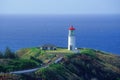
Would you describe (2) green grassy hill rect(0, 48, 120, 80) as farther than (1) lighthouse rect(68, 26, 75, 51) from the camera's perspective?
No

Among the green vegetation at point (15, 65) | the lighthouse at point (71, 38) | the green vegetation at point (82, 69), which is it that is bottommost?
the green vegetation at point (82, 69)

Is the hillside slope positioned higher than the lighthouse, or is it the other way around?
the lighthouse

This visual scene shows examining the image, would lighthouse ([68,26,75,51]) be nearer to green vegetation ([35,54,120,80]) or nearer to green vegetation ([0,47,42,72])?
green vegetation ([35,54,120,80])

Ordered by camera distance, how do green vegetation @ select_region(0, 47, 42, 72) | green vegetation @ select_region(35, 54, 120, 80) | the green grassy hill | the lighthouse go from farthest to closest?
1. the lighthouse
2. green vegetation @ select_region(35, 54, 120, 80)
3. the green grassy hill
4. green vegetation @ select_region(0, 47, 42, 72)

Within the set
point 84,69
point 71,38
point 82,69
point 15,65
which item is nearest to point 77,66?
point 82,69

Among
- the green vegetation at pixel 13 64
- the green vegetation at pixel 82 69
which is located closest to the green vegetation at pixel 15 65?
the green vegetation at pixel 13 64

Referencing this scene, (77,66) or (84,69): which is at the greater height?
(77,66)

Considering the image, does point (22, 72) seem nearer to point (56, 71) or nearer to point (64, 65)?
point (56, 71)

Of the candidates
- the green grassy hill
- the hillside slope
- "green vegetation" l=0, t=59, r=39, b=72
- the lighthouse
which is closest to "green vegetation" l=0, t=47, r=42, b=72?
"green vegetation" l=0, t=59, r=39, b=72

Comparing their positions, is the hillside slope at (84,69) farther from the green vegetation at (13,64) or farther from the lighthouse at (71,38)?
the lighthouse at (71,38)

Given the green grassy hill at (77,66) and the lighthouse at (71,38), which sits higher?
the lighthouse at (71,38)

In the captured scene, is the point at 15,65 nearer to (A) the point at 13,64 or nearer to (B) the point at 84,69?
(A) the point at 13,64
